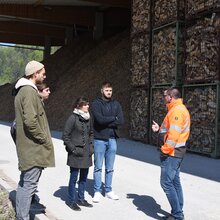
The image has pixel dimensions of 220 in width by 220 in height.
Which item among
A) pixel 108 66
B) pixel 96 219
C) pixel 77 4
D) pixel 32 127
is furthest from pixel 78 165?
pixel 77 4

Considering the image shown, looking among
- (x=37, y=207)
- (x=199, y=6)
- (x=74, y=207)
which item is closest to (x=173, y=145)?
(x=74, y=207)

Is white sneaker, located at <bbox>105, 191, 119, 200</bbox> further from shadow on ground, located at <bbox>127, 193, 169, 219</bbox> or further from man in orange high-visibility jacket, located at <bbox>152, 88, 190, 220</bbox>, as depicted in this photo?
man in orange high-visibility jacket, located at <bbox>152, 88, 190, 220</bbox>

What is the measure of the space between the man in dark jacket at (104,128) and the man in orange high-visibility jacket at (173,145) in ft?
4.29

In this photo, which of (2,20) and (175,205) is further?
(2,20)

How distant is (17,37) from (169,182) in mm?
47715

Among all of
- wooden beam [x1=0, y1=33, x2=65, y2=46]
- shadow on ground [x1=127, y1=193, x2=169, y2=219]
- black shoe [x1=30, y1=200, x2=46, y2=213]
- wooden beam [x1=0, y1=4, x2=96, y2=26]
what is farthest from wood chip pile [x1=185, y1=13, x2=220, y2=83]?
wooden beam [x1=0, y1=33, x2=65, y2=46]

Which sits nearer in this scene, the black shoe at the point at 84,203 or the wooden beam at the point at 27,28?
the black shoe at the point at 84,203

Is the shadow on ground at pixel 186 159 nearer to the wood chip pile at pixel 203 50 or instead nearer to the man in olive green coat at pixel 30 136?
the wood chip pile at pixel 203 50

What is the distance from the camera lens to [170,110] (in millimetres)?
5504

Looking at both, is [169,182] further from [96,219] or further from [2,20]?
[2,20]

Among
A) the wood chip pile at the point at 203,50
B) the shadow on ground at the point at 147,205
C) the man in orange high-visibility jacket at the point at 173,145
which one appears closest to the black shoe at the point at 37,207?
the shadow on ground at the point at 147,205

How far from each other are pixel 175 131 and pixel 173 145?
181mm

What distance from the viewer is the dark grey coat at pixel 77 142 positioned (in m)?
6.21

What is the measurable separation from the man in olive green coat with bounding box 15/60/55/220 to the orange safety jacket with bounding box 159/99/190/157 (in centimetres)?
148
